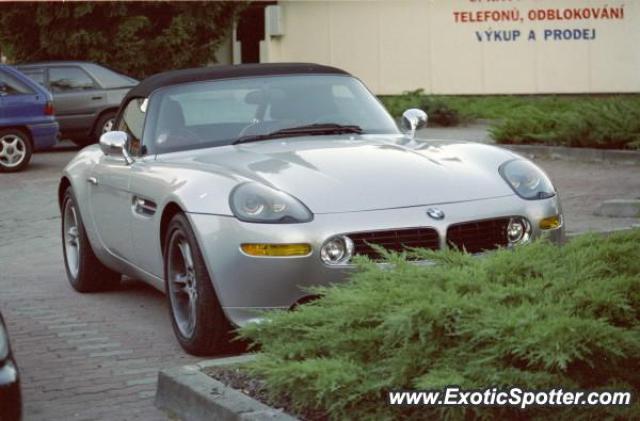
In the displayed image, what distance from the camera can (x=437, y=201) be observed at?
7.33 metres

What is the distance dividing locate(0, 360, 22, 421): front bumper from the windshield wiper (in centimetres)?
350

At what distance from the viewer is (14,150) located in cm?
2120

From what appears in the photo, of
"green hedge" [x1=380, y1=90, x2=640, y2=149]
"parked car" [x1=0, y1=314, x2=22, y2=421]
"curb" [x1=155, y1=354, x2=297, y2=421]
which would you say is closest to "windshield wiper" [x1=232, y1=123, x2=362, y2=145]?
"curb" [x1=155, y1=354, x2=297, y2=421]

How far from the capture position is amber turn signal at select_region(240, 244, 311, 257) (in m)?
7.08

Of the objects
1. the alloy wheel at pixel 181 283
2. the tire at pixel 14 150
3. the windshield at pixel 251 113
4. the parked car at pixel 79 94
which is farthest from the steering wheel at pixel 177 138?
the parked car at pixel 79 94

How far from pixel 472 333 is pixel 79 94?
66.1 feet

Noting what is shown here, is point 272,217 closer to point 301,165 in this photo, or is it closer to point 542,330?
point 301,165

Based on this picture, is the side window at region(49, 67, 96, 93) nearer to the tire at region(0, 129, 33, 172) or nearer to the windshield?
the tire at region(0, 129, 33, 172)

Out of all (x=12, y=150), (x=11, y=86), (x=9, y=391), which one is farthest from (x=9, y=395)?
(x=11, y=86)

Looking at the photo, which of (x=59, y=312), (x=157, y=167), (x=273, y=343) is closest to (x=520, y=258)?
(x=273, y=343)

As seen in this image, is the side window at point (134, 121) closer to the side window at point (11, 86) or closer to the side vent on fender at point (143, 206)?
the side vent on fender at point (143, 206)

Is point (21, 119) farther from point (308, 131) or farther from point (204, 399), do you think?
point (204, 399)

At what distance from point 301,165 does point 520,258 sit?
2.27 metres

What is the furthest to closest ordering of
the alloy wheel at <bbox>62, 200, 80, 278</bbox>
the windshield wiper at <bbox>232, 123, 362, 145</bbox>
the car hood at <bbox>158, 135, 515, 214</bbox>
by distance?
the alloy wheel at <bbox>62, 200, 80, 278</bbox> → the windshield wiper at <bbox>232, 123, 362, 145</bbox> → the car hood at <bbox>158, 135, 515, 214</bbox>
